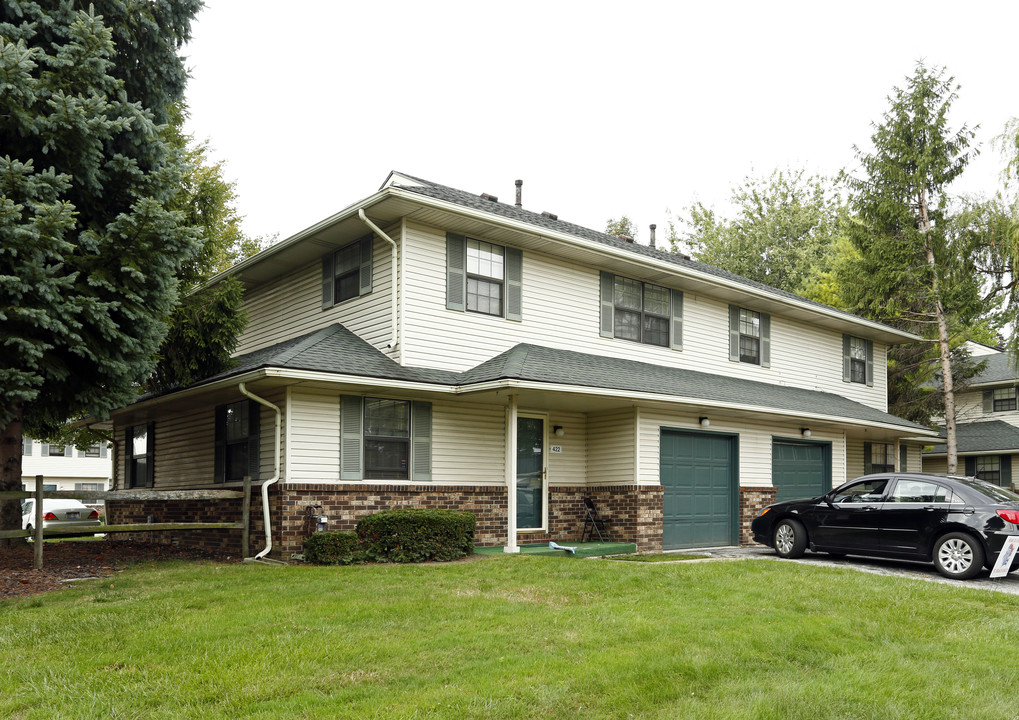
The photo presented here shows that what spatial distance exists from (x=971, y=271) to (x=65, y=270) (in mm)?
21389

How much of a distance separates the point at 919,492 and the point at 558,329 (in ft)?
21.3

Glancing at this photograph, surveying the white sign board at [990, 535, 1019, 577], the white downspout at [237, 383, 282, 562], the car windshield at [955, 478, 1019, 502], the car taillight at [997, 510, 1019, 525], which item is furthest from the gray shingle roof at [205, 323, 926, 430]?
the white sign board at [990, 535, 1019, 577]

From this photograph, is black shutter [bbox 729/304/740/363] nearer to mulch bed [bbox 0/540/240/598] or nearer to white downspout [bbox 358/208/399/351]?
white downspout [bbox 358/208/399/351]

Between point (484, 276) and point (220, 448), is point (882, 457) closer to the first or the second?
point (484, 276)

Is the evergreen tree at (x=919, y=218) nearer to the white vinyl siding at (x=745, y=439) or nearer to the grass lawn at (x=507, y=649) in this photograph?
the white vinyl siding at (x=745, y=439)

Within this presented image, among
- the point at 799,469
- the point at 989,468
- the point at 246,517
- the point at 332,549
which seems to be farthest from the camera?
the point at 989,468

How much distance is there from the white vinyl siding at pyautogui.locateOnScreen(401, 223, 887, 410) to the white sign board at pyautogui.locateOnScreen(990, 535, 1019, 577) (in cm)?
723

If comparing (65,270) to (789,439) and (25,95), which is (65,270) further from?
(789,439)

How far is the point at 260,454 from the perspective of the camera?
509 inches

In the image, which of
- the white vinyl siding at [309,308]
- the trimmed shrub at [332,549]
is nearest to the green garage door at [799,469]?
the white vinyl siding at [309,308]

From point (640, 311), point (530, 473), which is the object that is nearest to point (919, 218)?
point (640, 311)

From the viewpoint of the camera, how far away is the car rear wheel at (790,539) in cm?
1319

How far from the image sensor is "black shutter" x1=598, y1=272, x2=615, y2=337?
623 inches

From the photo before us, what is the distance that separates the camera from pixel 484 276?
14227mm
